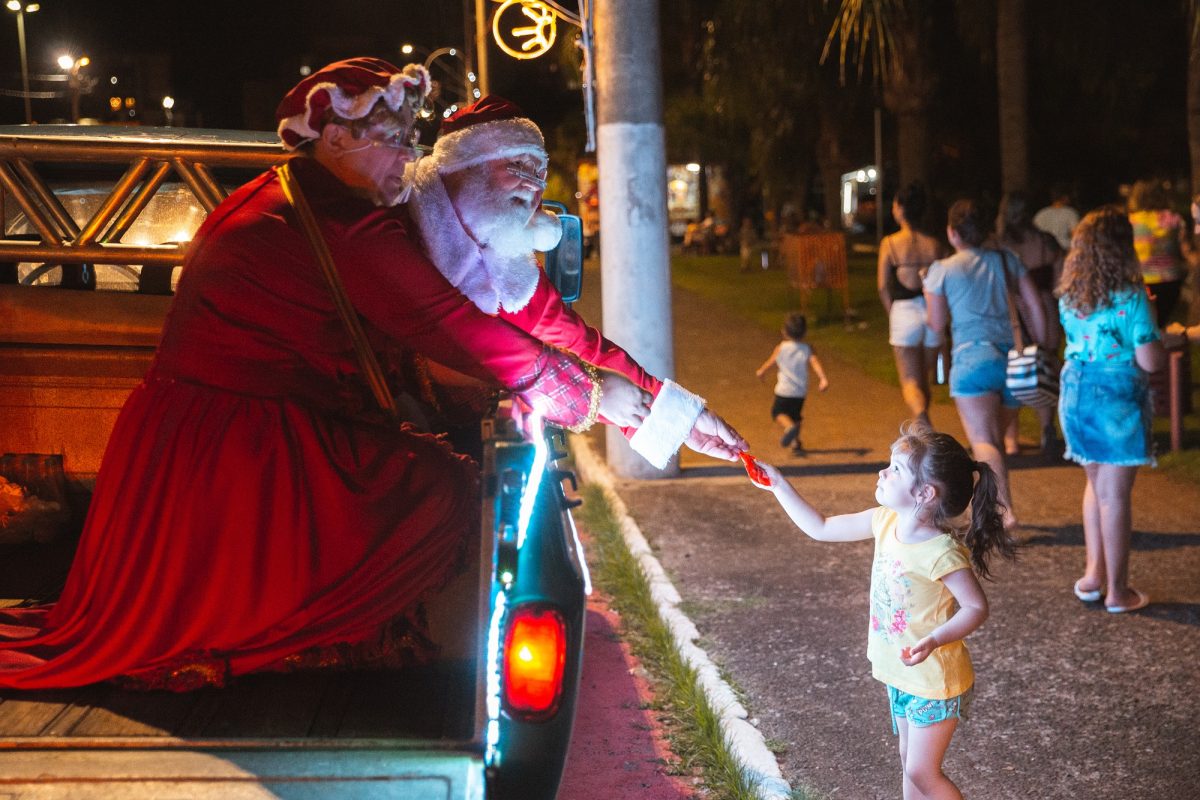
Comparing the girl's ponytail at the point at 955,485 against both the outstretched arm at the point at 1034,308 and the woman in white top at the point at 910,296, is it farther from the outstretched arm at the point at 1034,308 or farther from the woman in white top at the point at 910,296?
the woman in white top at the point at 910,296

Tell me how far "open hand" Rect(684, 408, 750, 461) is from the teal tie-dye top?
2920 millimetres

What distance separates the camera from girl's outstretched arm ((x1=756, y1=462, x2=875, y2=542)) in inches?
139

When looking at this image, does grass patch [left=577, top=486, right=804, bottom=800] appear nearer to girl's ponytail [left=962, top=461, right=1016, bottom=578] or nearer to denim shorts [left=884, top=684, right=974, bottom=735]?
denim shorts [left=884, top=684, right=974, bottom=735]

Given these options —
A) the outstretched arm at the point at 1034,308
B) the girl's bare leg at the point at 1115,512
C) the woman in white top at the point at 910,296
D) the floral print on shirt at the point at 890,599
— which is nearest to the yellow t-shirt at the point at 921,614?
the floral print on shirt at the point at 890,599

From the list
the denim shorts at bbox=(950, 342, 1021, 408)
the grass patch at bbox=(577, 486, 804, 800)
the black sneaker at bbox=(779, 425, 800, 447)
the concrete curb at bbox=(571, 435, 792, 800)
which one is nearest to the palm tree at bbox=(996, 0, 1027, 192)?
the black sneaker at bbox=(779, 425, 800, 447)

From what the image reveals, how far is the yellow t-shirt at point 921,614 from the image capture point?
335cm

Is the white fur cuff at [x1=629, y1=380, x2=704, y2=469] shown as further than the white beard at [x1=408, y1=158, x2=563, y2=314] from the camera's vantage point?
No

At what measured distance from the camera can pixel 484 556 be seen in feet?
9.64

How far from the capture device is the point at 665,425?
336cm

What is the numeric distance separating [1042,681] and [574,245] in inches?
100.0

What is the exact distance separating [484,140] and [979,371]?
13.6ft

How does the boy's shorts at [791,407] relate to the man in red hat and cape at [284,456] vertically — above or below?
below

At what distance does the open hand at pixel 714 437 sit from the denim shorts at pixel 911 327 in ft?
17.2

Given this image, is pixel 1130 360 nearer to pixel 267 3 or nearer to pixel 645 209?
pixel 645 209
